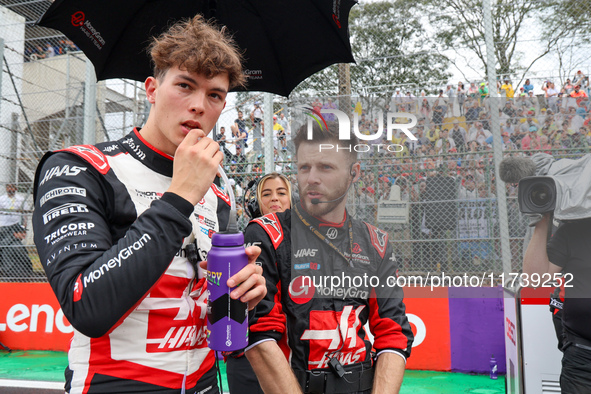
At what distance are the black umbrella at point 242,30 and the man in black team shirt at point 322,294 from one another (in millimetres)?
809

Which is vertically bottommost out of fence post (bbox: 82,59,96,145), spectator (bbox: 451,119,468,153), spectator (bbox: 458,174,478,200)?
spectator (bbox: 458,174,478,200)

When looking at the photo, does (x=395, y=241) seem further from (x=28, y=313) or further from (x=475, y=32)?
(x=28, y=313)

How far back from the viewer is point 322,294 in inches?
70.7

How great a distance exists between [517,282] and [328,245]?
915mm

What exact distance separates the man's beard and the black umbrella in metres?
0.89

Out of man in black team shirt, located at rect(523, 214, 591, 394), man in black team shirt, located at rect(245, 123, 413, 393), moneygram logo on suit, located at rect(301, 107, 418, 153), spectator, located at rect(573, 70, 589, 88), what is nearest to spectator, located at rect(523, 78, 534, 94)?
spectator, located at rect(573, 70, 589, 88)

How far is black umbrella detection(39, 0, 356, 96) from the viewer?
210 centimetres

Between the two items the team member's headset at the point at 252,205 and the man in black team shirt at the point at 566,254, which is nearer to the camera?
the man in black team shirt at the point at 566,254

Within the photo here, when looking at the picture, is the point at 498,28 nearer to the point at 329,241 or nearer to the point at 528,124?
the point at 528,124

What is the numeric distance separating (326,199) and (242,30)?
1.16 meters

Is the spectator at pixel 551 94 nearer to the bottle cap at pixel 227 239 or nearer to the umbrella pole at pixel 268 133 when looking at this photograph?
the bottle cap at pixel 227 239

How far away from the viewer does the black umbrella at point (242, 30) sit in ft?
6.88

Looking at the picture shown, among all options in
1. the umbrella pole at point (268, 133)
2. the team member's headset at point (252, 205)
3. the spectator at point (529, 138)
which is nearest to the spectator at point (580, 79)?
the spectator at point (529, 138)

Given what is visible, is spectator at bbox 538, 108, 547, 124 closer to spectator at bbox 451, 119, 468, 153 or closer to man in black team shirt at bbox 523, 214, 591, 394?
spectator at bbox 451, 119, 468, 153
